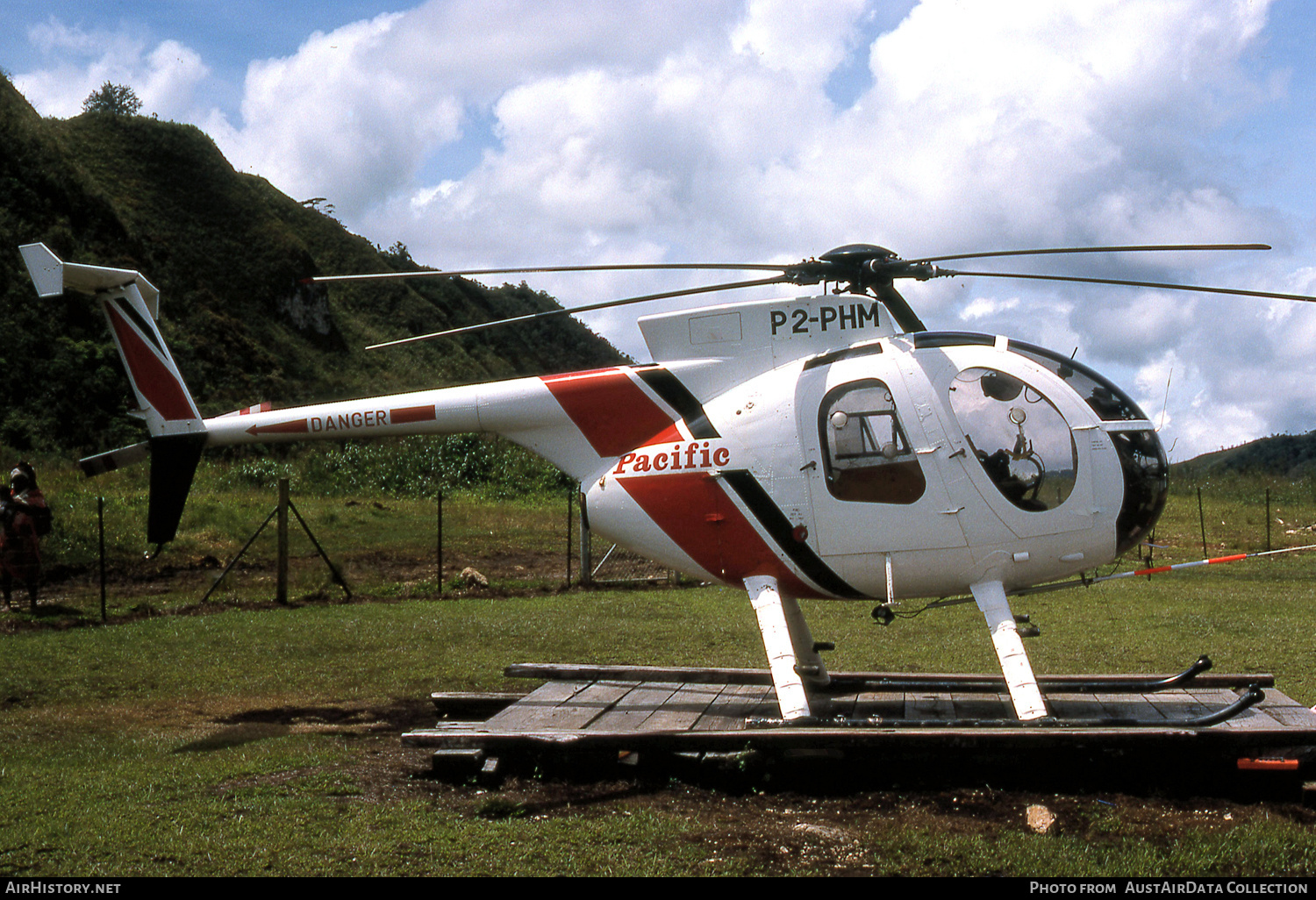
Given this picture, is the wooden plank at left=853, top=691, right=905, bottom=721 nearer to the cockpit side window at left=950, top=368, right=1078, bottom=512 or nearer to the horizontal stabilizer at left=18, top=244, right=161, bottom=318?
the cockpit side window at left=950, top=368, right=1078, bottom=512

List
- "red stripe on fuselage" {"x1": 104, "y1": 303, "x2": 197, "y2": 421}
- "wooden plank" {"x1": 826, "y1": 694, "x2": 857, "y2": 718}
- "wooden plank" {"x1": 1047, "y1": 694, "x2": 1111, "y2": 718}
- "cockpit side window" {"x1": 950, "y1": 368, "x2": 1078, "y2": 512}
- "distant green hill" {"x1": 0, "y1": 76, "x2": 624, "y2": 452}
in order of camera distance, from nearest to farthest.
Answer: "cockpit side window" {"x1": 950, "y1": 368, "x2": 1078, "y2": 512} < "wooden plank" {"x1": 1047, "y1": 694, "x2": 1111, "y2": 718} < "wooden plank" {"x1": 826, "y1": 694, "x2": 857, "y2": 718} < "red stripe on fuselage" {"x1": 104, "y1": 303, "x2": 197, "y2": 421} < "distant green hill" {"x1": 0, "y1": 76, "x2": 624, "y2": 452}

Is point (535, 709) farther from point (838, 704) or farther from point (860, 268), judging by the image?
point (860, 268)

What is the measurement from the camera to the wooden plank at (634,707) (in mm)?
7871

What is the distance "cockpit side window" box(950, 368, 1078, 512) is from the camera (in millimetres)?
7668

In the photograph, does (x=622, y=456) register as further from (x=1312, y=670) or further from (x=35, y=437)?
(x=35, y=437)

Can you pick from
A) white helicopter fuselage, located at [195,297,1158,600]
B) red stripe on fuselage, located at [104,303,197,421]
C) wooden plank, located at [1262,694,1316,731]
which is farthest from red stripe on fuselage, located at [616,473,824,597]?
red stripe on fuselage, located at [104,303,197,421]

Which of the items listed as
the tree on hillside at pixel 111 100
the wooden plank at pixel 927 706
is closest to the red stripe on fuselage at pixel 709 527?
the wooden plank at pixel 927 706

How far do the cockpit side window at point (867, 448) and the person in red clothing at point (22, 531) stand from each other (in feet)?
43.9

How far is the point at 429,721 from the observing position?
31.1 feet

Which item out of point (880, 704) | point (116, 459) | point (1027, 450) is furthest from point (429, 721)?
point (1027, 450)

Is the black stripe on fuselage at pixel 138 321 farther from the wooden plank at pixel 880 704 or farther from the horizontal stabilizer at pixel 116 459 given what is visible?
the wooden plank at pixel 880 704

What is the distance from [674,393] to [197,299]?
47.6 m

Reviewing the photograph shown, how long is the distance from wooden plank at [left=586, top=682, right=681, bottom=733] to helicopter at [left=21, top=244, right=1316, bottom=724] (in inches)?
47.0
